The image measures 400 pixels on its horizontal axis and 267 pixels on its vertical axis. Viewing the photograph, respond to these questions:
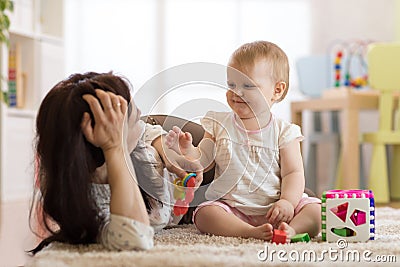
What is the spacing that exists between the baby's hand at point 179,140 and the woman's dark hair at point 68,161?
0.14 meters

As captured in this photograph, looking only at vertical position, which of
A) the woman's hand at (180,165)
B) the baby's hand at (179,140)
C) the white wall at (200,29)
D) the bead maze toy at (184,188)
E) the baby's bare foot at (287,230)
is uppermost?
the white wall at (200,29)

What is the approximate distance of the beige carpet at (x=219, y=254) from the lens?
1007mm

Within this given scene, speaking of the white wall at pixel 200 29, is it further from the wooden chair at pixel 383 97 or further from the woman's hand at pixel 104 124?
the woman's hand at pixel 104 124

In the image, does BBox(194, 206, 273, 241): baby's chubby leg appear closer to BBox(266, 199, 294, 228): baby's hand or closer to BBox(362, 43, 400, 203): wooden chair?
BBox(266, 199, 294, 228): baby's hand

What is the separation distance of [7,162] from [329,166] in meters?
1.79

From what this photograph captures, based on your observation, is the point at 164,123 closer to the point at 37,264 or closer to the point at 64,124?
the point at 64,124

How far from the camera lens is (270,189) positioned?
138cm

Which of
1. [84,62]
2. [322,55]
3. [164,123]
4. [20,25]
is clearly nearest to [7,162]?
[20,25]

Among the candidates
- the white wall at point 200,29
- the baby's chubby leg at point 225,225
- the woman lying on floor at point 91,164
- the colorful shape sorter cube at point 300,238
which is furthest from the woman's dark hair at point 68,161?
the white wall at point 200,29

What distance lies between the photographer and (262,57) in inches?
53.1

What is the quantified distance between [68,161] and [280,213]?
43cm

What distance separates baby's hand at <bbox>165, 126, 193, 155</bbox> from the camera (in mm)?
1278

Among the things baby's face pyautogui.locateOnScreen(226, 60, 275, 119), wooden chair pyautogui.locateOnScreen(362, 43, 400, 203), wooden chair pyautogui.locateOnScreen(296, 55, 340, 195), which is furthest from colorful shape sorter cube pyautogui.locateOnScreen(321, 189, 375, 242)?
wooden chair pyautogui.locateOnScreen(296, 55, 340, 195)

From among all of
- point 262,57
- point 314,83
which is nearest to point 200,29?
point 314,83
